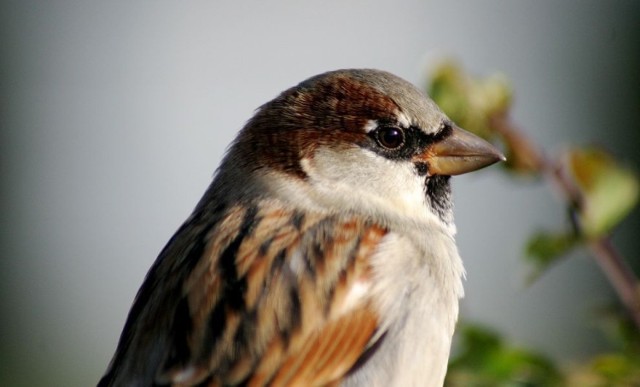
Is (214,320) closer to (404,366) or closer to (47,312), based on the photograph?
(404,366)

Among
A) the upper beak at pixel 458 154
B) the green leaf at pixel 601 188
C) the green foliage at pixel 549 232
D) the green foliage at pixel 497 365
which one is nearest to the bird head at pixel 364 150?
the upper beak at pixel 458 154

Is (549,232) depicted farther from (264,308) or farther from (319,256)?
(264,308)

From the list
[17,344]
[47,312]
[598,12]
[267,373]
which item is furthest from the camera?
[598,12]

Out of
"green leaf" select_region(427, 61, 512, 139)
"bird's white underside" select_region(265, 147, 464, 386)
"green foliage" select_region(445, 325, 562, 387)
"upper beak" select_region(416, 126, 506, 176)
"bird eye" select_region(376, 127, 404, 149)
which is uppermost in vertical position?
A: "green leaf" select_region(427, 61, 512, 139)

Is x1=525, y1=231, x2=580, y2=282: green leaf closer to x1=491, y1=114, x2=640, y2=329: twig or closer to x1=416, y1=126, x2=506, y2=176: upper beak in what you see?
x1=491, y1=114, x2=640, y2=329: twig

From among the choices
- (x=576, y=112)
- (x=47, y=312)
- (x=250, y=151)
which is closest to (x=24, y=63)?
(x=47, y=312)

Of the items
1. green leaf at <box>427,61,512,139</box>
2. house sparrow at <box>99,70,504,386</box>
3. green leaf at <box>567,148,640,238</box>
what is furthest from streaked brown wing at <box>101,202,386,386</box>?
green leaf at <box>567,148,640,238</box>
